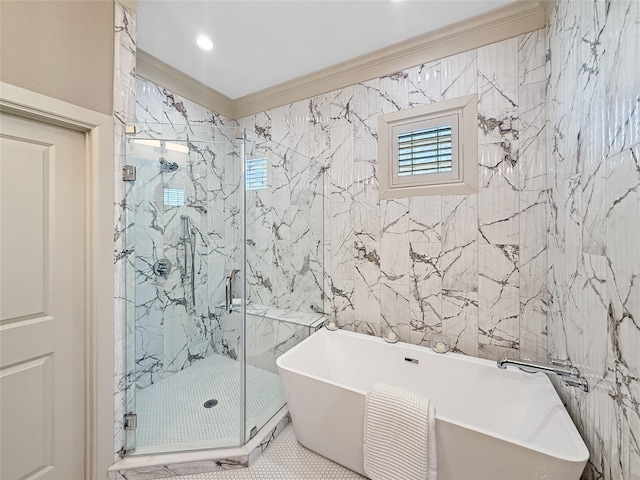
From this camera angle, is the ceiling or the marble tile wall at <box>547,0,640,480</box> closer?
the marble tile wall at <box>547,0,640,480</box>

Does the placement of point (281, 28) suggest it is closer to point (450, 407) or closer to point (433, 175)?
point (433, 175)

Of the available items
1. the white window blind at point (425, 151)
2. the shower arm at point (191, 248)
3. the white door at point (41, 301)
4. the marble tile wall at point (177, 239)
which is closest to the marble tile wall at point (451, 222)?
the white window blind at point (425, 151)

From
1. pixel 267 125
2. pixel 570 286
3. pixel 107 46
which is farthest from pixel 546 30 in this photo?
pixel 107 46

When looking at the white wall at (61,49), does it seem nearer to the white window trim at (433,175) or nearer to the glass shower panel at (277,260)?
the glass shower panel at (277,260)

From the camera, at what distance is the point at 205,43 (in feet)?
6.81

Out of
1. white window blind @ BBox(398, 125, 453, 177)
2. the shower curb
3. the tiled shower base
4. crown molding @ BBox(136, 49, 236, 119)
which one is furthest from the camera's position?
crown molding @ BBox(136, 49, 236, 119)

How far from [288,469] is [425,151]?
2395mm

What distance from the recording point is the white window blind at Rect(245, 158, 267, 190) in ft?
6.27

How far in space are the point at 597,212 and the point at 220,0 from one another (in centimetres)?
234

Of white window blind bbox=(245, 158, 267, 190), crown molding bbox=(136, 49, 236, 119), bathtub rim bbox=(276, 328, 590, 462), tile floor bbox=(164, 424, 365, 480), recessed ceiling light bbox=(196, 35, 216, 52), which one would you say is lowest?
tile floor bbox=(164, 424, 365, 480)

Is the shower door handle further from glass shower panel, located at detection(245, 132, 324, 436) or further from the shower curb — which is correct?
the shower curb

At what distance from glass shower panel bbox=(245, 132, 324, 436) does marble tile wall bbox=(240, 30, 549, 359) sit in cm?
15

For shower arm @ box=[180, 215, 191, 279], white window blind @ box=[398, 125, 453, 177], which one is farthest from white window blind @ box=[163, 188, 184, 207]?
white window blind @ box=[398, 125, 453, 177]

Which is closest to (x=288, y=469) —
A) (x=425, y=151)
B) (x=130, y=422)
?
(x=130, y=422)
